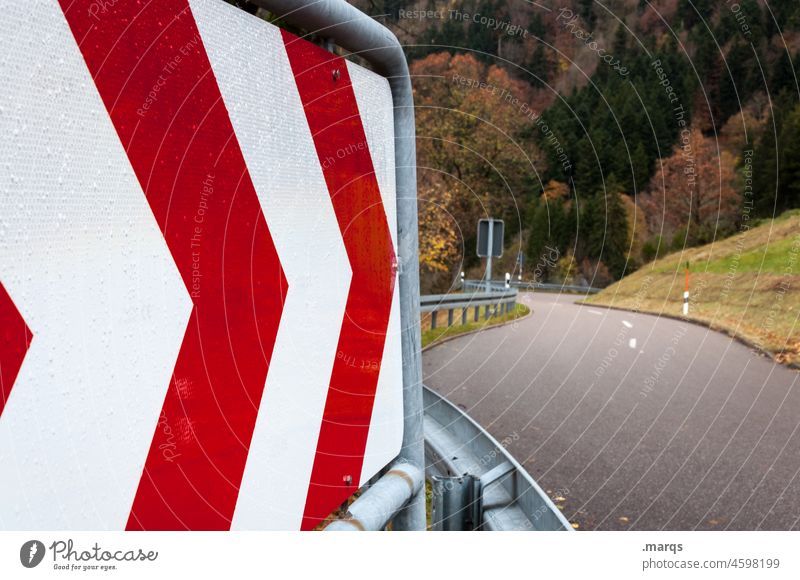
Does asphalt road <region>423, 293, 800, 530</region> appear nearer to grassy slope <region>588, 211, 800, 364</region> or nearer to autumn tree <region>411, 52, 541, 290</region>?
grassy slope <region>588, 211, 800, 364</region>

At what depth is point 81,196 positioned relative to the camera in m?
0.82

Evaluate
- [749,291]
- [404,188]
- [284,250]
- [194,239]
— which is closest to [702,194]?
[749,291]

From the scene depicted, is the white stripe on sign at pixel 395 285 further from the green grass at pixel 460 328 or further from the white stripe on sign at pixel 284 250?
the green grass at pixel 460 328

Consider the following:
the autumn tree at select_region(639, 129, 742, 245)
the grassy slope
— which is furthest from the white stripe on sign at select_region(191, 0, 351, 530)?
the autumn tree at select_region(639, 129, 742, 245)

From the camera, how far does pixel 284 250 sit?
1164mm

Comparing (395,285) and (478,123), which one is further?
(478,123)

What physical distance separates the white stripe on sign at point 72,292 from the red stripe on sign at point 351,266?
43cm

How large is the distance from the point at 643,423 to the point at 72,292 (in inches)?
211

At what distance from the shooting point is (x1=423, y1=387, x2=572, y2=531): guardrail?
5.91 ft

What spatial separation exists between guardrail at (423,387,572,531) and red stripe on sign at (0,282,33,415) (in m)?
1.03

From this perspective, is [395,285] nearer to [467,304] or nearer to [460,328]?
[467,304]
